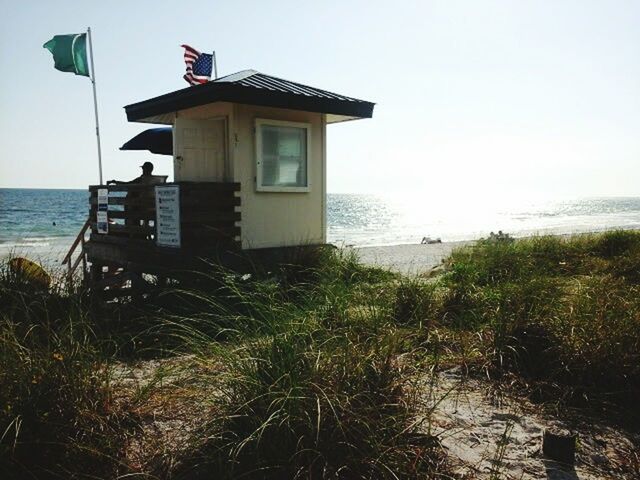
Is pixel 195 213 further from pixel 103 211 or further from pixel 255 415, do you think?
pixel 255 415

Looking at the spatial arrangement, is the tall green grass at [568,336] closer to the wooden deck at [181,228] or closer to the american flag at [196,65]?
the wooden deck at [181,228]

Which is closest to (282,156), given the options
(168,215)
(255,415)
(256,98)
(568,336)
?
(256,98)

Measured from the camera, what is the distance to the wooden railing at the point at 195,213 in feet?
26.9

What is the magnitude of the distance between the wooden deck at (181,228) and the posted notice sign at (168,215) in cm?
8

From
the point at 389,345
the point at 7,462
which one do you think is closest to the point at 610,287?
the point at 389,345

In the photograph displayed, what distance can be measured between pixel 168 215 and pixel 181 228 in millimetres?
376

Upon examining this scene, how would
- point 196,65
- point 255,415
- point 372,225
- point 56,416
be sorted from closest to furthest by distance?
point 255,415 → point 56,416 → point 196,65 → point 372,225

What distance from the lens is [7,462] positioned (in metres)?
2.80

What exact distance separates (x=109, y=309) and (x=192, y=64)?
708 cm

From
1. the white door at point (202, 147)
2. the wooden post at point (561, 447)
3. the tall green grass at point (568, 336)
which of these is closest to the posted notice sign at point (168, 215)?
the white door at point (202, 147)

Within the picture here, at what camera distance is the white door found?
913cm

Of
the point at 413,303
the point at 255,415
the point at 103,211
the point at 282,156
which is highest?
the point at 282,156

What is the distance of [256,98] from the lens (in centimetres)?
833

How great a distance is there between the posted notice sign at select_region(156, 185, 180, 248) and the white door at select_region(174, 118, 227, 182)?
99 cm
